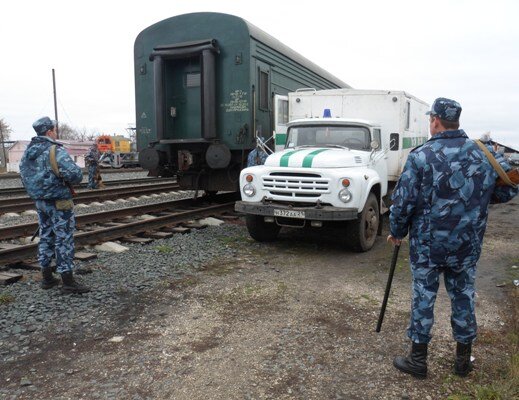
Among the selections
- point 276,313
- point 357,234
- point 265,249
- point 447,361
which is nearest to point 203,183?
point 265,249

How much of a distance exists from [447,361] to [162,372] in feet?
7.09

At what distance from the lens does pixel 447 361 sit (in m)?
3.45

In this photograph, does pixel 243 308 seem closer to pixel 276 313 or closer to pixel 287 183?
pixel 276 313

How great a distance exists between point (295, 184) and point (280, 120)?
275 cm

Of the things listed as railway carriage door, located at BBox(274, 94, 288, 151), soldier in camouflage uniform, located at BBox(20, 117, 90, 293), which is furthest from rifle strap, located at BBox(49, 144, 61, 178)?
railway carriage door, located at BBox(274, 94, 288, 151)

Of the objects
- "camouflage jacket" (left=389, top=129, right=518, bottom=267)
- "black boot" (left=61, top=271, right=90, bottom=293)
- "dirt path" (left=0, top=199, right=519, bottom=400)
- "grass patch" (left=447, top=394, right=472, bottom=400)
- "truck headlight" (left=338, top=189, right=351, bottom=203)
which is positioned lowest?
"dirt path" (left=0, top=199, right=519, bottom=400)

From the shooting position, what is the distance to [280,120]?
883 centimetres

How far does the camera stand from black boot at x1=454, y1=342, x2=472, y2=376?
3193mm

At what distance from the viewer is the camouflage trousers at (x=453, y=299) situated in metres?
3.14

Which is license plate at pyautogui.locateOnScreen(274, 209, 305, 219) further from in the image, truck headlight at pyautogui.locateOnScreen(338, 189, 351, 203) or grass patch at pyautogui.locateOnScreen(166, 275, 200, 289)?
grass patch at pyautogui.locateOnScreen(166, 275, 200, 289)

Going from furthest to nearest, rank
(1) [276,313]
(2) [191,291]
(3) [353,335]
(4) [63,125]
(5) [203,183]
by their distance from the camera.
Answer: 1. (4) [63,125]
2. (5) [203,183]
3. (2) [191,291]
4. (1) [276,313]
5. (3) [353,335]

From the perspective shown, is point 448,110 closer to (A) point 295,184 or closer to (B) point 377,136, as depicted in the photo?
(A) point 295,184

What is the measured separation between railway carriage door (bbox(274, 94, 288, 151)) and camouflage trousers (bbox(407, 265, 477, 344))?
5245 millimetres

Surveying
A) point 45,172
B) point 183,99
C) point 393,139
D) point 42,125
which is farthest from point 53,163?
point 183,99
